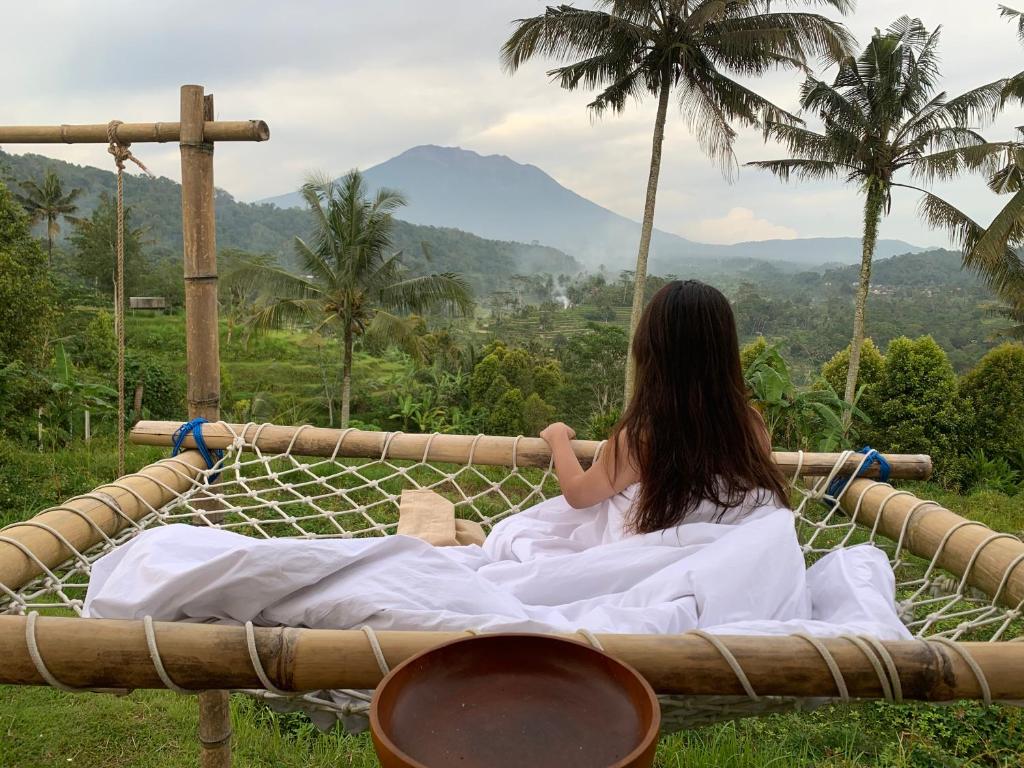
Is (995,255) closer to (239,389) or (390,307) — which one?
(390,307)

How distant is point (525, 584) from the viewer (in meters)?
1.29

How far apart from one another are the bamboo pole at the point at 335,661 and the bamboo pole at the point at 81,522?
1.26 feet

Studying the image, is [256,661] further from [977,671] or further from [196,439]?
[196,439]

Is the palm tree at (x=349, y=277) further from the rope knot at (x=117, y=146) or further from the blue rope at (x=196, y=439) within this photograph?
the blue rope at (x=196, y=439)

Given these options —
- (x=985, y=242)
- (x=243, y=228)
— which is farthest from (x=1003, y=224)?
(x=243, y=228)

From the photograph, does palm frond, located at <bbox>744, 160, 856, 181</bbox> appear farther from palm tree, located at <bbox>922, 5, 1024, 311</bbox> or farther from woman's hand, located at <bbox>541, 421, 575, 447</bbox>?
woman's hand, located at <bbox>541, 421, 575, 447</bbox>

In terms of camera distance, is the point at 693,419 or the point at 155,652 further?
the point at 693,419

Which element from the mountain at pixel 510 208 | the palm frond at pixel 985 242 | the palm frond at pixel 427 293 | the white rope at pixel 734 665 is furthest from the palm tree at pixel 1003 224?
the mountain at pixel 510 208

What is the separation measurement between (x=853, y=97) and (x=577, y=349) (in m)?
9.35

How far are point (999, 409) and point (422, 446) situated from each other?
9666 mm

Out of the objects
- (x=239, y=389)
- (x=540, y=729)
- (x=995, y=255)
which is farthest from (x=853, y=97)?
(x=239, y=389)

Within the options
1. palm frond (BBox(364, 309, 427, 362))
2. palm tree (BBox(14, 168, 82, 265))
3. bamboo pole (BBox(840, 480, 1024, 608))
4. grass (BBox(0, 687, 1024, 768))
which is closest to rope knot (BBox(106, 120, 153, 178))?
grass (BBox(0, 687, 1024, 768))

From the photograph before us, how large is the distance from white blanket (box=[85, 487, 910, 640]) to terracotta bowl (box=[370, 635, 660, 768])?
31 cm

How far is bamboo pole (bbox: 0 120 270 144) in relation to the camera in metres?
1.96
